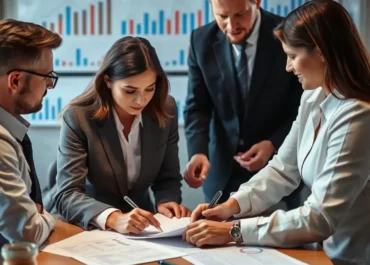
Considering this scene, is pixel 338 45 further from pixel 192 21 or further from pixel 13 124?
pixel 192 21

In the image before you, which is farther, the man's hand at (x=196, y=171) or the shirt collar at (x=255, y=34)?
the shirt collar at (x=255, y=34)

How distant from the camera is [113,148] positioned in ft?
7.14

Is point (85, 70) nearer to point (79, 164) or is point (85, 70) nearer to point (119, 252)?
point (79, 164)

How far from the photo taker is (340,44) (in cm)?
172

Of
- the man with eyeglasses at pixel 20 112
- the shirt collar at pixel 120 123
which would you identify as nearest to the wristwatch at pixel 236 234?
the man with eyeglasses at pixel 20 112

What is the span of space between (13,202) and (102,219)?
14.9 inches

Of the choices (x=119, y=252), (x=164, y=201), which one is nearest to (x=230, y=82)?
(x=164, y=201)

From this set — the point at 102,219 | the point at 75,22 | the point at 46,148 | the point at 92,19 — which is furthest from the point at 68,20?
the point at 102,219

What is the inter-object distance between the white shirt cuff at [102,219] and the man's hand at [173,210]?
0.75 feet

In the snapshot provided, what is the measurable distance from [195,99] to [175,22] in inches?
36.5

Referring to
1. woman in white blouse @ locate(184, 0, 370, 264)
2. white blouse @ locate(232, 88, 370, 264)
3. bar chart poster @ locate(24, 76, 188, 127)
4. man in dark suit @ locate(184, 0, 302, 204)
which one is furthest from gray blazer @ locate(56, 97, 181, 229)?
bar chart poster @ locate(24, 76, 188, 127)

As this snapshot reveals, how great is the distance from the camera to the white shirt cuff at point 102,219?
1921 millimetres

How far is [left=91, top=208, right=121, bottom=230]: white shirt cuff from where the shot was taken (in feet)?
6.30

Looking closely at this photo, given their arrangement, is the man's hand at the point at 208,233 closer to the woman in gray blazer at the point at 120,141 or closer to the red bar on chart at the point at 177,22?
the woman in gray blazer at the point at 120,141
